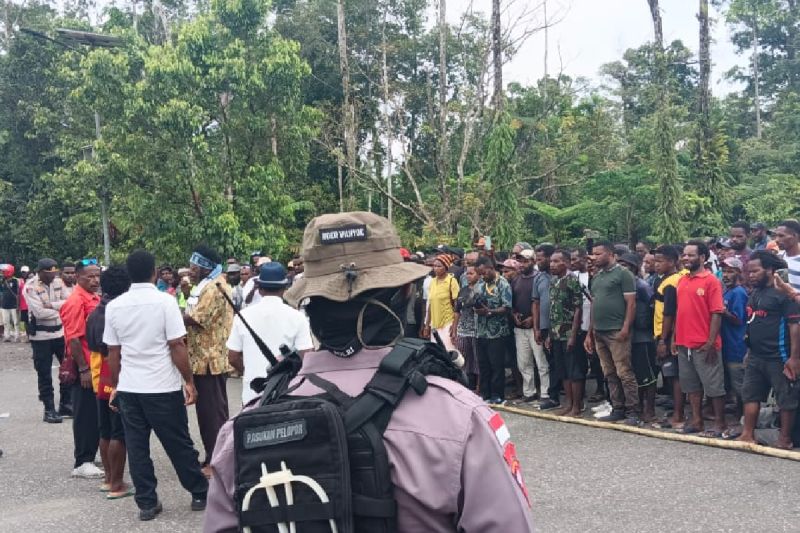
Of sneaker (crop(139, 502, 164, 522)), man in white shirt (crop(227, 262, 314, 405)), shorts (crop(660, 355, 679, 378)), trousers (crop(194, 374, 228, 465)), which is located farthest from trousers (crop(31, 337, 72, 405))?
shorts (crop(660, 355, 679, 378))

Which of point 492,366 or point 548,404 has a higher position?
point 492,366

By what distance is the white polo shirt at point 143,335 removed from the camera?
5320 millimetres

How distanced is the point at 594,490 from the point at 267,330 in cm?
287

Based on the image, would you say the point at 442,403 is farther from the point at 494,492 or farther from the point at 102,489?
the point at 102,489

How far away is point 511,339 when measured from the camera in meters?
9.54

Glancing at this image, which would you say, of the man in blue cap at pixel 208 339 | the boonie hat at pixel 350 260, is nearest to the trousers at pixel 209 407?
the man in blue cap at pixel 208 339

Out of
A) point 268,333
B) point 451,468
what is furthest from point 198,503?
point 451,468

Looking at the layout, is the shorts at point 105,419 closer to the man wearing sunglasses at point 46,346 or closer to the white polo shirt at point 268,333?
the white polo shirt at point 268,333

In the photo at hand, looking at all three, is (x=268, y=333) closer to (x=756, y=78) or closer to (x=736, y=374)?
(x=736, y=374)

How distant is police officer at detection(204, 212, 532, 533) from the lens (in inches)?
66.4

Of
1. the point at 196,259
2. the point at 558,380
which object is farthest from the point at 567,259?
the point at 196,259

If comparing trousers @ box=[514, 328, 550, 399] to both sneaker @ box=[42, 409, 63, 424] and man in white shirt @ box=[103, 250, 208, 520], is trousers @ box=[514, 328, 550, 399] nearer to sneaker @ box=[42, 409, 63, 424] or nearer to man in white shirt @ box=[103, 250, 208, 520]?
man in white shirt @ box=[103, 250, 208, 520]

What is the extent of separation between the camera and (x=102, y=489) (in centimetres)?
631

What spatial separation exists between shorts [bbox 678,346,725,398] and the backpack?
6.15m
